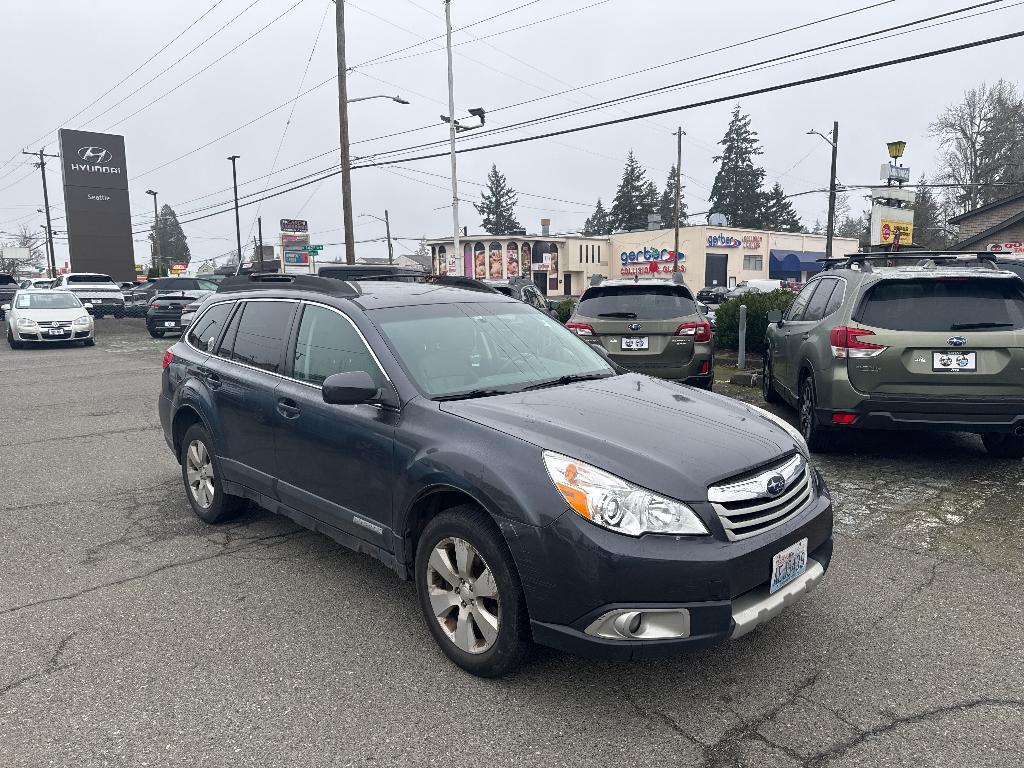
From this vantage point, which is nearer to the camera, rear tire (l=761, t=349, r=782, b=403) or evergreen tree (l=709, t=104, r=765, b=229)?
rear tire (l=761, t=349, r=782, b=403)

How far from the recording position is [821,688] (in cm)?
301

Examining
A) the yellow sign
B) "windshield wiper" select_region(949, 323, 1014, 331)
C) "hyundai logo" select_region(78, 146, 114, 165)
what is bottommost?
"windshield wiper" select_region(949, 323, 1014, 331)

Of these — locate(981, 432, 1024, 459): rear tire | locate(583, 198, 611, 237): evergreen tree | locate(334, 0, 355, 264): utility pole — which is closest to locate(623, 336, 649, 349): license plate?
locate(981, 432, 1024, 459): rear tire

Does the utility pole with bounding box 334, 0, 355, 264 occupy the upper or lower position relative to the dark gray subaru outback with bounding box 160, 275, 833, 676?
upper

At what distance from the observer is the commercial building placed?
54.4 m

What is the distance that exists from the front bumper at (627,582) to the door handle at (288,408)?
1738mm

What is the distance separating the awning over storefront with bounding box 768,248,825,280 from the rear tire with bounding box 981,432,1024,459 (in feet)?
178

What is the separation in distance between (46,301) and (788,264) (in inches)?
2058

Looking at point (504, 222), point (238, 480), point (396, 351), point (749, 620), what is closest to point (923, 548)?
point (749, 620)

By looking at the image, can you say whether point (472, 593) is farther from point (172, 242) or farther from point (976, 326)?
point (172, 242)

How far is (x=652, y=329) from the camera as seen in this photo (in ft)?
27.6

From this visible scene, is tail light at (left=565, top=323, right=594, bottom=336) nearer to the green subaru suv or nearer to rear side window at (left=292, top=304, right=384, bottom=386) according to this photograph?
the green subaru suv

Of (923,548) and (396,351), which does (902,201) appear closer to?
(923,548)

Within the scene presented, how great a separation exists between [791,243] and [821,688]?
2452 inches
